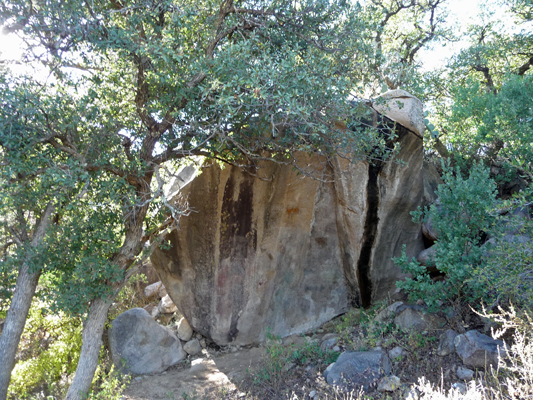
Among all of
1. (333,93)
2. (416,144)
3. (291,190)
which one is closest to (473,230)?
(416,144)

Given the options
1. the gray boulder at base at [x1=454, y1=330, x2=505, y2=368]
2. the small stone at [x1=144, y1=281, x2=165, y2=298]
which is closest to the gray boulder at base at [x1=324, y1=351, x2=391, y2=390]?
the gray boulder at base at [x1=454, y1=330, x2=505, y2=368]

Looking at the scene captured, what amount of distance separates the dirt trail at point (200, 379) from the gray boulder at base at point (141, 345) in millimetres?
263

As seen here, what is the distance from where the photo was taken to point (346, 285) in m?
8.38

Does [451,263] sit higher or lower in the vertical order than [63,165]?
lower

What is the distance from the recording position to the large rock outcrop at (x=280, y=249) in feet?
25.7

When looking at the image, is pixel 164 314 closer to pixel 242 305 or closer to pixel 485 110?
pixel 242 305

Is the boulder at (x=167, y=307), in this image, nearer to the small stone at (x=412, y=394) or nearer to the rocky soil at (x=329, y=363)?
the rocky soil at (x=329, y=363)

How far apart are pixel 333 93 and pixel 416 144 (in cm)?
246

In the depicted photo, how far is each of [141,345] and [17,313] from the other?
8.01ft

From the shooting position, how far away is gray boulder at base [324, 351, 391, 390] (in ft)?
16.8

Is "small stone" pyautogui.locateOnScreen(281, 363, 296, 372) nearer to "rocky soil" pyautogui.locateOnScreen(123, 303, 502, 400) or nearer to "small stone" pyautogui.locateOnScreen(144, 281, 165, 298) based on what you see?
"rocky soil" pyautogui.locateOnScreen(123, 303, 502, 400)

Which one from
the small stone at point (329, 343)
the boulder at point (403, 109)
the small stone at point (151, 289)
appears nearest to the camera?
the small stone at point (329, 343)

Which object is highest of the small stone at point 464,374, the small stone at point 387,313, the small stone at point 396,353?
the small stone at point 387,313

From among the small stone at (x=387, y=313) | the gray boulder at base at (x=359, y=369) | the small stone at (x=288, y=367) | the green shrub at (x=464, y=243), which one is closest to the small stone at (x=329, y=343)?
the small stone at (x=288, y=367)
